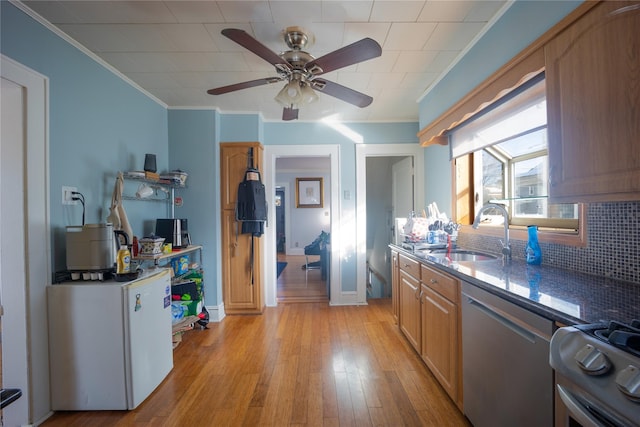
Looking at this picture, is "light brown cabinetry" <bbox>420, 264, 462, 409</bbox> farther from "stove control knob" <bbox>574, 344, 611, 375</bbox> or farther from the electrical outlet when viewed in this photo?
the electrical outlet

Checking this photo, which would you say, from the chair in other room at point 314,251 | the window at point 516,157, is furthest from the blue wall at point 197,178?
the window at point 516,157

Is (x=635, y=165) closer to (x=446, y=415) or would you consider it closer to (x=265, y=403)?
(x=446, y=415)

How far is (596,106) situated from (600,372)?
96 cm

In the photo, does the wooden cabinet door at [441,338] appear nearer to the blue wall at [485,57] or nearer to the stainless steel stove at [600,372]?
the stainless steel stove at [600,372]

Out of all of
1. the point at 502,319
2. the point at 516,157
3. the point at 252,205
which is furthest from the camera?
the point at 252,205

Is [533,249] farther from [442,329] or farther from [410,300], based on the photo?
[410,300]

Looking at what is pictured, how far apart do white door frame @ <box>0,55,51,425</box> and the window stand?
9.67 ft

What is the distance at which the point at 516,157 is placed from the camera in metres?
1.93

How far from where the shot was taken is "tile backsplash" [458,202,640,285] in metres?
1.11

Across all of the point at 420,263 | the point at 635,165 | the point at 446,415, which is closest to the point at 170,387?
the point at 446,415

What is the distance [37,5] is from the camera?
147 cm

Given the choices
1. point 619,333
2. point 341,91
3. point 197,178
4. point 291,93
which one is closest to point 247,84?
point 291,93

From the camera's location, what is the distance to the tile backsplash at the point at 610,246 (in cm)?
111

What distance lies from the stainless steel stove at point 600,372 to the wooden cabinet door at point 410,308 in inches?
48.1
